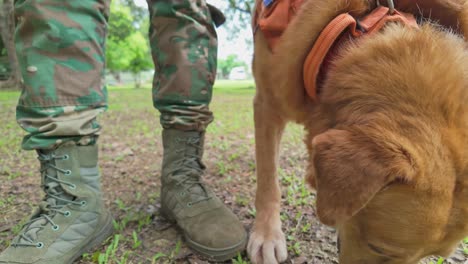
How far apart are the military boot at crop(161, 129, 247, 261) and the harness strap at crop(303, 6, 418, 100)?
0.86m

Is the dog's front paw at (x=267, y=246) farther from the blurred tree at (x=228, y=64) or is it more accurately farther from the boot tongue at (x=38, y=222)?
the blurred tree at (x=228, y=64)

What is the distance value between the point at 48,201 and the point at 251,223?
3.79ft

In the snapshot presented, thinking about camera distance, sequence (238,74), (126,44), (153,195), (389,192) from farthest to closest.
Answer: (238,74), (126,44), (153,195), (389,192)

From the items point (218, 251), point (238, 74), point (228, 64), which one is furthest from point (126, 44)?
point (218, 251)

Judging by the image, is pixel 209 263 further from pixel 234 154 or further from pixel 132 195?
pixel 234 154

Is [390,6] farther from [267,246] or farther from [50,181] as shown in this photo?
[50,181]

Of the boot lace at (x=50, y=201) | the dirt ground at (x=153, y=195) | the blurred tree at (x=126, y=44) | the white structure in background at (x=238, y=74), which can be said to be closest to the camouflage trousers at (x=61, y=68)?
the boot lace at (x=50, y=201)

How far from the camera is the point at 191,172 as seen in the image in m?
2.18

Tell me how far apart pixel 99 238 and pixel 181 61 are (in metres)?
1.11

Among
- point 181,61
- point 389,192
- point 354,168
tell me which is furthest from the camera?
point 181,61

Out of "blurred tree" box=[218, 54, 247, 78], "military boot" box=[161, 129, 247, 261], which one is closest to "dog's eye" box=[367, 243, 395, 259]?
"military boot" box=[161, 129, 247, 261]

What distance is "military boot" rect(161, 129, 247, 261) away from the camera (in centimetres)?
183

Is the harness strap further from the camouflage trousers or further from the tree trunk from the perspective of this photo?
the tree trunk

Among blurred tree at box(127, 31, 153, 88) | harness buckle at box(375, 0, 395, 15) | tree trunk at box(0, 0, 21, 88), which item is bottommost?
blurred tree at box(127, 31, 153, 88)
